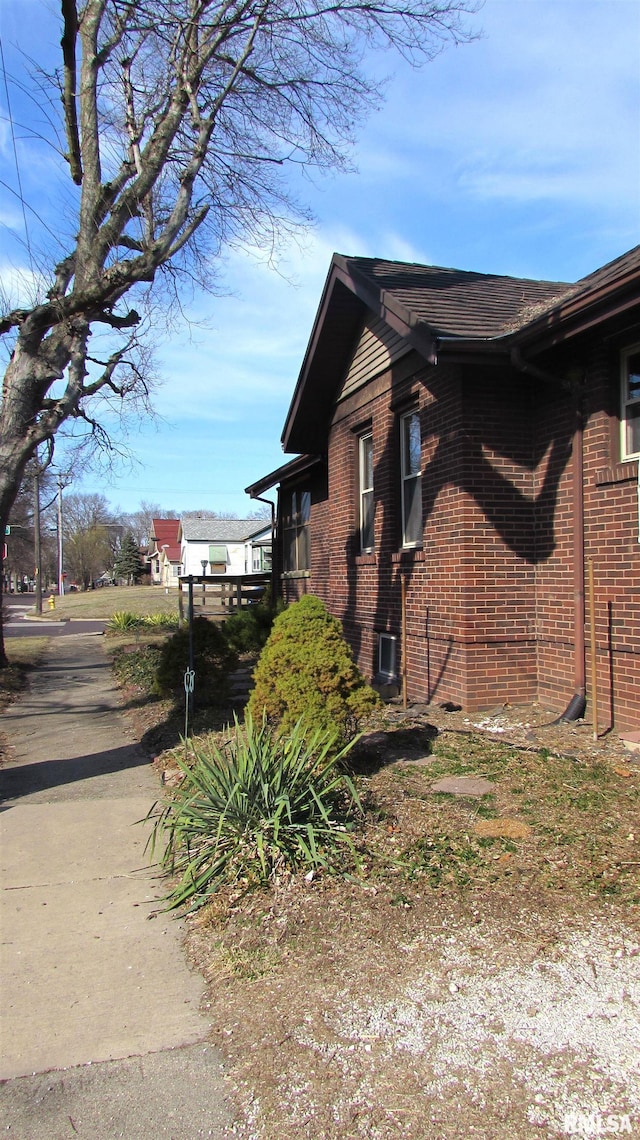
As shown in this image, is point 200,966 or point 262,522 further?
point 262,522

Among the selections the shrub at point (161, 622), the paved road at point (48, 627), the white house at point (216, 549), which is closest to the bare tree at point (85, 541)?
the white house at point (216, 549)

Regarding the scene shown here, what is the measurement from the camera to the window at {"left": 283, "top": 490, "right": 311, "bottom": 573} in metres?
15.9

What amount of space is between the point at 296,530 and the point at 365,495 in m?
5.61

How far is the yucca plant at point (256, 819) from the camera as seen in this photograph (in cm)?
394

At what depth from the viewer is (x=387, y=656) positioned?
32.6 ft

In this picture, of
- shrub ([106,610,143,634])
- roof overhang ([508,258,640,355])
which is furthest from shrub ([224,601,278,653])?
roof overhang ([508,258,640,355])

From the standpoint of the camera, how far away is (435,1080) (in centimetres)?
246

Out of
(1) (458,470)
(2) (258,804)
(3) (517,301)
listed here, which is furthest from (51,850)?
(3) (517,301)

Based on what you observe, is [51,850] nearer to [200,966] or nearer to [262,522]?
[200,966]

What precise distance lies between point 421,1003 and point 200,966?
103 cm

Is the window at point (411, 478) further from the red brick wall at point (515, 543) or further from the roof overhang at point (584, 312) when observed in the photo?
the roof overhang at point (584, 312)

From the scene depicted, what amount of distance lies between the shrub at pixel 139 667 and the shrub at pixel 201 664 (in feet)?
2.42

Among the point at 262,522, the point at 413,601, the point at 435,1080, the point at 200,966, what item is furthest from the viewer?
the point at 262,522

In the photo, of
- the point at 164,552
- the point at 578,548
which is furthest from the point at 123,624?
the point at 164,552
